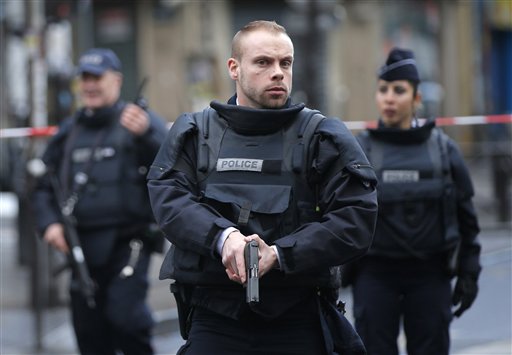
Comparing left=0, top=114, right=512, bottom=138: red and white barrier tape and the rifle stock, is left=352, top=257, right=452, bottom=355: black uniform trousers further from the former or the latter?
left=0, top=114, right=512, bottom=138: red and white barrier tape

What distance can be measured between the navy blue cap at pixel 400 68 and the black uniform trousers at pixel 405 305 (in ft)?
3.10

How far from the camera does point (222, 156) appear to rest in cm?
428

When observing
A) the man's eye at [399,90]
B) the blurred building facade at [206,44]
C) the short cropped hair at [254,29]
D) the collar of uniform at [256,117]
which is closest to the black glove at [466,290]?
the man's eye at [399,90]

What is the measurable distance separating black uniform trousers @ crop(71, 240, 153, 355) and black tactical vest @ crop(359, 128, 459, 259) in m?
1.41

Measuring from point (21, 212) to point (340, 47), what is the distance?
60.7 feet

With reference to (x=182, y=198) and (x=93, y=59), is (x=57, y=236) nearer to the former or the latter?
(x=93, y=59)

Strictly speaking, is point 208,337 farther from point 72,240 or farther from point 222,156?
point 72,240

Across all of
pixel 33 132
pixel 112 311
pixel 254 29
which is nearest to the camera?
pixel 254 29

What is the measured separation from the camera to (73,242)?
21.7ft

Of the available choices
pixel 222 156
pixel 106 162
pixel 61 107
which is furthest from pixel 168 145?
pixel 61 107

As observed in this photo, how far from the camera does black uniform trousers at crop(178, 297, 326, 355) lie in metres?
4.22

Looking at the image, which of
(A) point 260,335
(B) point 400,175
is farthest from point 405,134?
(A) point 260,335

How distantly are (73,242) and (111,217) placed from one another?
244mm

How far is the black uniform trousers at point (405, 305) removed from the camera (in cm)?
580
